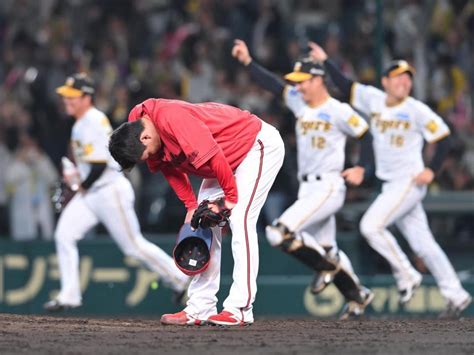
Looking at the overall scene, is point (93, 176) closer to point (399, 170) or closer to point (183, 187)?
point (399, 170)

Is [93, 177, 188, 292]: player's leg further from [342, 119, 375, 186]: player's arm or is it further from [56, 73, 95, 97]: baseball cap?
[342, 119, 375, 186]: player's arm

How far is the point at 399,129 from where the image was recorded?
1315 centimetres

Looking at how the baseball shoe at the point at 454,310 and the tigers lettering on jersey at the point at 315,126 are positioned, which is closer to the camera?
the tigers lettering on jersey at the point at 315,126

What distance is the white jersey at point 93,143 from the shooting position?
44.9ft

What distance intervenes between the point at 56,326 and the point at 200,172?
167 cm

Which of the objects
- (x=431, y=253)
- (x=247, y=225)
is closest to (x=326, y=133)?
(x=431, y=253)

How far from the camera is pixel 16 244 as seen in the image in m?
16.0

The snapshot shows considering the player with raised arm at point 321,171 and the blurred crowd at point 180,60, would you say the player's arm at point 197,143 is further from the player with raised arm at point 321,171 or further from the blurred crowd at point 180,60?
the blurred crowd at point 180,60

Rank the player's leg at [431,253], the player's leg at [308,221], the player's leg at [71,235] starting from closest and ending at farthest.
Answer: the player's leg at [308,221]
the player's leg at [431,253]
the player's leg at [71,235]

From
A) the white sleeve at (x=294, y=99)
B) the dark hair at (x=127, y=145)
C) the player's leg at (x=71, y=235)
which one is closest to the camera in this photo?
the dark hair at (x=127, y=145)

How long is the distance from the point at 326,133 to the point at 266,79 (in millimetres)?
844

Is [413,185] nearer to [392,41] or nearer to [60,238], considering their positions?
[60,238]

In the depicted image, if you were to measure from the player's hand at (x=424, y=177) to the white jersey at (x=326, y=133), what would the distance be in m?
0.82

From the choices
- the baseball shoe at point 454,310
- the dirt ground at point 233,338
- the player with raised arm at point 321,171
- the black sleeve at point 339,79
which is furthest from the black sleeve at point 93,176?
the baseball shoe at point 454,310
